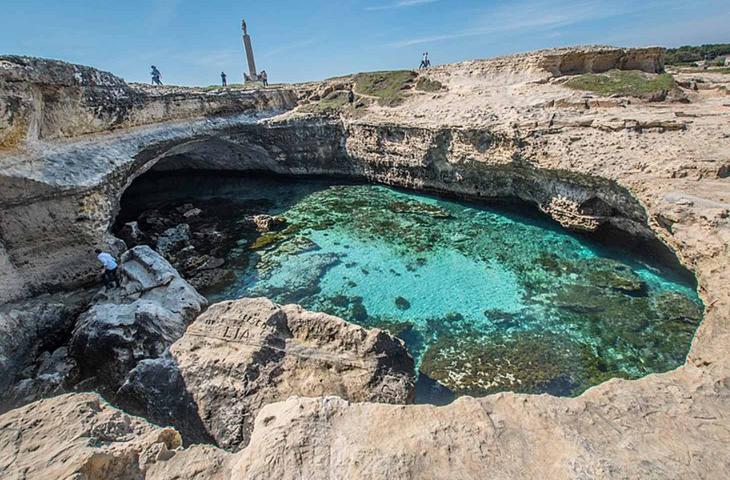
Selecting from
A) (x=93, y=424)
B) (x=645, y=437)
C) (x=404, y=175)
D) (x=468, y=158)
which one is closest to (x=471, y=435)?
(x=645, y=437)

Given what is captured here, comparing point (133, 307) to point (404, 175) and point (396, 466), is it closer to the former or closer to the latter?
point (396, 466)

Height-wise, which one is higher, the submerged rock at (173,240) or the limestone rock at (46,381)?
the submerged rock at (173,240)

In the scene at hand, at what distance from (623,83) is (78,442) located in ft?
71.3

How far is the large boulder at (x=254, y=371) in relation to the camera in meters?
6.78

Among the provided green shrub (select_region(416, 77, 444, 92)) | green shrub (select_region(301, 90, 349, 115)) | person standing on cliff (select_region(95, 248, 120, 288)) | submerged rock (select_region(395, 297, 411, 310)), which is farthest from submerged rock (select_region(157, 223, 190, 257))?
green shrub (select_region(416, 77, 444, 92))

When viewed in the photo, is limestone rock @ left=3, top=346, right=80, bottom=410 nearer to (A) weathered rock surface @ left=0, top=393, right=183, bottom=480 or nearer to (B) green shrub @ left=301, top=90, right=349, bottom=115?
(A) weathered rock surface @ left=0, top=393, right=183, bottom=480

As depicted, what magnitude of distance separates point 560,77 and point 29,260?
23597 mm

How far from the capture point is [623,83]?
1619 centimetres

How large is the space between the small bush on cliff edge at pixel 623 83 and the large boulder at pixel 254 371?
15933 millimetres

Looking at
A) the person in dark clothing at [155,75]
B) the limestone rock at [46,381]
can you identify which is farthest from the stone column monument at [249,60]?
the limestone rock at [46,381]

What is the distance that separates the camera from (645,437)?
14.3 feet

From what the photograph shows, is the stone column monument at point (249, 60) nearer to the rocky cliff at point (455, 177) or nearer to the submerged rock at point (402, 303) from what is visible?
the rocky cliff at point (455, 177)

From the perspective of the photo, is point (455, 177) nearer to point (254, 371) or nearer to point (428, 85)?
point (428, 85)

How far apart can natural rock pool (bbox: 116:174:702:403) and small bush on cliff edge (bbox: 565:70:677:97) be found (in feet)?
20.7
